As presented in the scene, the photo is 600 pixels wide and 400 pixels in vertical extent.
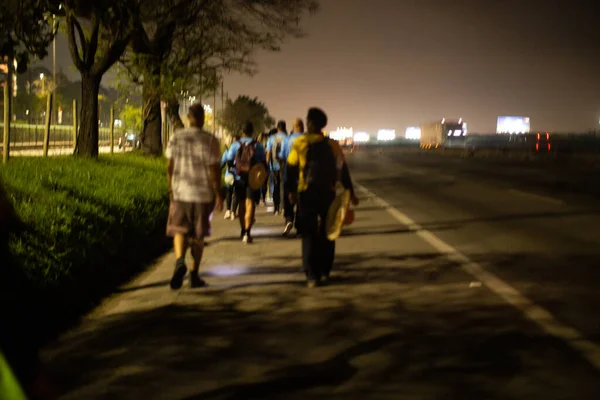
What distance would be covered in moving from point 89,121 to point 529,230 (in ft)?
41.3

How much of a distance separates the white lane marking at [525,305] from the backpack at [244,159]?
3.05 metres

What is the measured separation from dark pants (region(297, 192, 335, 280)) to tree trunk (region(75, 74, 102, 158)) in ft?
45.7

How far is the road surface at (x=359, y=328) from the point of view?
17.6ft

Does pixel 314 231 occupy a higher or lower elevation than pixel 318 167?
lower

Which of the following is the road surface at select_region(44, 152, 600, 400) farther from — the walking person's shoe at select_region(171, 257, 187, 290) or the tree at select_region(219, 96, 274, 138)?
the tree at select_region(219, 96, 274, 138)

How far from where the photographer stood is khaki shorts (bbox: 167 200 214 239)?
8406 millimetres

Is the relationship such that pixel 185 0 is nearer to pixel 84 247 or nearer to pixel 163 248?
pixel 163 248

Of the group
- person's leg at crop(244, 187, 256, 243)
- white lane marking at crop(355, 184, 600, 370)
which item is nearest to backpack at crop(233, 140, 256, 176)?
person's leg at crop(244, 187, 256, 243)

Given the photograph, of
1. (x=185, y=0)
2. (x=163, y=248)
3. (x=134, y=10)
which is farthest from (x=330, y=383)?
(x=185, y=0)

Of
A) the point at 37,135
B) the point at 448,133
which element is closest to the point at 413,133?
the point at 448,133

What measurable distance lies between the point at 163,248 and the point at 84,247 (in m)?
3.88

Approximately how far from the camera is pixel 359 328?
22.6ft

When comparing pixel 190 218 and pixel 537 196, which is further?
pixel 537 196

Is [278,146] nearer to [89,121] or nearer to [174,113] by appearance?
[89,121]
